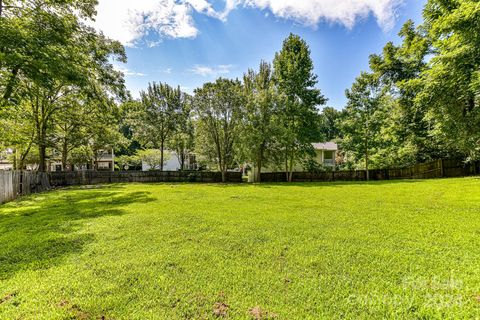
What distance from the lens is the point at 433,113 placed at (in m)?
13.6

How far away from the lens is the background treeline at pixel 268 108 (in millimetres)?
10357

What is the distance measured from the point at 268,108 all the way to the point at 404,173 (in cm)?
1394

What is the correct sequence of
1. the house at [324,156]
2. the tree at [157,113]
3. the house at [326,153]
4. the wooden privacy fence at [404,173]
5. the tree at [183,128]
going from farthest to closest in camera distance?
the house at [326,153] < the tree at [183,128] < the tree at [157,113] < the house at [324,156] < the wooden privacy fence at [404,173]

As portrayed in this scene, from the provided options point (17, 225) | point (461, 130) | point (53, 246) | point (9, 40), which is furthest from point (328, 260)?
point (461, 130)

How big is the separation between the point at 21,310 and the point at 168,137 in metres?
27.1

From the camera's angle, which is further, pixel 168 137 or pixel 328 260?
pixel 168 137

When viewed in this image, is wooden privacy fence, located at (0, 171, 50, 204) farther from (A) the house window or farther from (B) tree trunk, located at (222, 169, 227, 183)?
(A) the house window

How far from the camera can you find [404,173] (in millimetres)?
21156

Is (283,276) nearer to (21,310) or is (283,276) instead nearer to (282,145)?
(21,310)

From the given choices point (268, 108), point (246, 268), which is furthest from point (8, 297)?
point (268, 108)

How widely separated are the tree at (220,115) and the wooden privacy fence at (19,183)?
12.7m

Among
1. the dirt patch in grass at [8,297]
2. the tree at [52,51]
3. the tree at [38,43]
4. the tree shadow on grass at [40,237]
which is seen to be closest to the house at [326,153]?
the tree at [52,51]

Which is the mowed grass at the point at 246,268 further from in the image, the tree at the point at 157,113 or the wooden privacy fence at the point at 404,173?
the tree at the point at 157,113

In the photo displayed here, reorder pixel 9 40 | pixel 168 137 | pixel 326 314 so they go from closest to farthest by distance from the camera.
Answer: pixel 326 314 → pixel 9 40 → pixel 168 137
